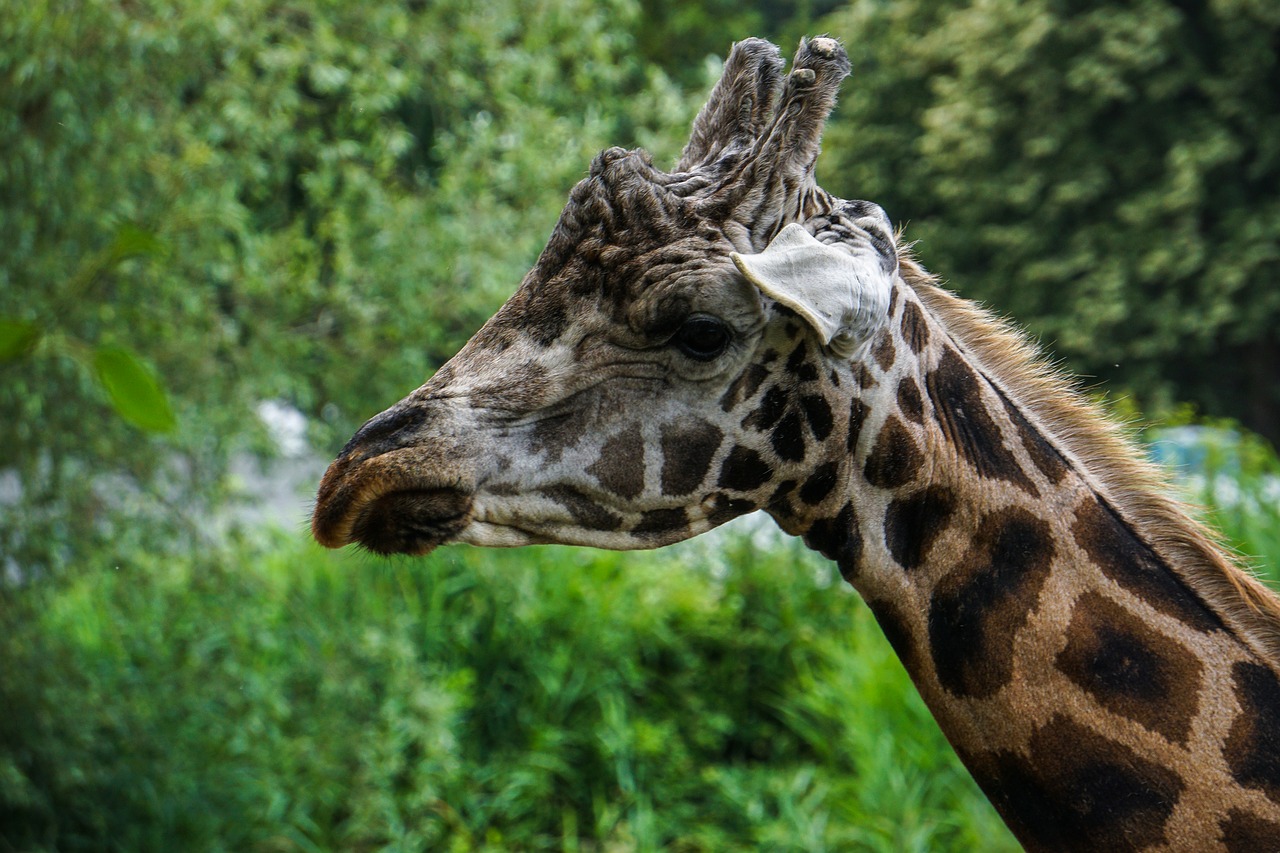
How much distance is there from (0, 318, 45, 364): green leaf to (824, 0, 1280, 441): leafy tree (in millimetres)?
15748

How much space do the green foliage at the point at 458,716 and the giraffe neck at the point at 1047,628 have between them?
11.3ft

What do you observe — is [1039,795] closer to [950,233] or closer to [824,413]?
[824,413]

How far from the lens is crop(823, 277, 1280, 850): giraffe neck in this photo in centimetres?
175

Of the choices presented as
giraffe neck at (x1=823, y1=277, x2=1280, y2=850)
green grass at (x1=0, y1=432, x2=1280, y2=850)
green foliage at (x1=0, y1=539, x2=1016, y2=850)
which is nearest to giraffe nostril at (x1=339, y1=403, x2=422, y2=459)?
giraffe neck at (x1=823, y1=277, x2=1280, y2=850)

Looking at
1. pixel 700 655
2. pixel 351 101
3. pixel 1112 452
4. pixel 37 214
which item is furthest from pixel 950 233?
pixel 1112 452

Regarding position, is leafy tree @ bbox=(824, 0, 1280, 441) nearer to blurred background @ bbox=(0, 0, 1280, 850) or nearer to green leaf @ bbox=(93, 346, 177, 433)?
blurred background @ bbox=(0, 0, 1280, 850)

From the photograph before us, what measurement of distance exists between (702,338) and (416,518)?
0.48 meters

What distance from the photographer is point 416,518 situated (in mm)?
1751

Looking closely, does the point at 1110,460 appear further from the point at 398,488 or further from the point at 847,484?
the point at 398,488

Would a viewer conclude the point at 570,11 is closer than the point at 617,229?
No

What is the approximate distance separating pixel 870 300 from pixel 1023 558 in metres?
0.48

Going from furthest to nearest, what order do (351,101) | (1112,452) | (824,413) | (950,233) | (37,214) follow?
(950,233) → (351,101) → (37,214) → (1112,452) → (824,413)

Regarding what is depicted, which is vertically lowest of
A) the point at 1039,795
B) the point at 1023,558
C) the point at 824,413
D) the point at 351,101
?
the point at 1039,795

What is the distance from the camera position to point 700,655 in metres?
7.37
